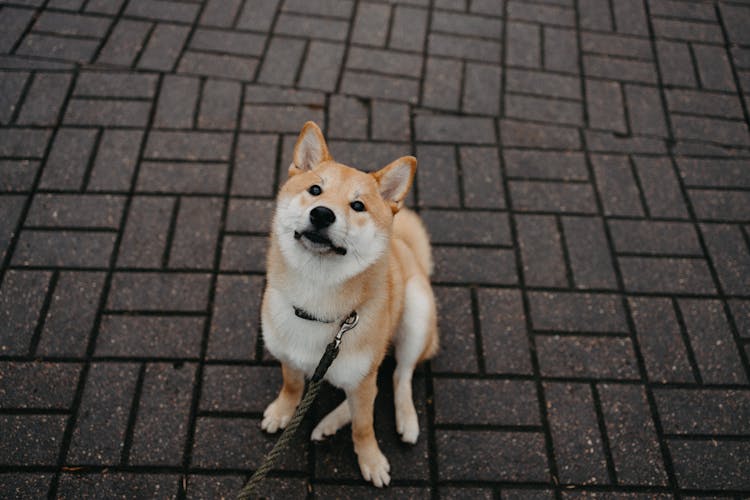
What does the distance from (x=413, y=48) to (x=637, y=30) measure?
170 centimetres

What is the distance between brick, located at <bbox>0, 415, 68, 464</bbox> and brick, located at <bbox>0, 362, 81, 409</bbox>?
0.06 m

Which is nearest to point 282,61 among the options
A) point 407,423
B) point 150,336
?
point 150,336

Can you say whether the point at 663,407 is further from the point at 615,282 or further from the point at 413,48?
the point at 413,48

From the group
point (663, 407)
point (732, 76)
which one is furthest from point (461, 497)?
point (732, 76)

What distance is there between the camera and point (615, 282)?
3027 mm

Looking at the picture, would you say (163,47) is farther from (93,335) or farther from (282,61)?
(93,335)

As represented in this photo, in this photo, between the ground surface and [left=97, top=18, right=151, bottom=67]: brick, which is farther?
[left=97, top=18, right=151, bottom=67]: brick

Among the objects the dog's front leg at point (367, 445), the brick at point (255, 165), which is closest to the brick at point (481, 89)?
the brick at point (255, 165)

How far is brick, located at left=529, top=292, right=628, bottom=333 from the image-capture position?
2.87 metres

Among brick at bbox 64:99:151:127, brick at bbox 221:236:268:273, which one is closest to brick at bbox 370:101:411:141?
brick at bbox 221:236:268:273

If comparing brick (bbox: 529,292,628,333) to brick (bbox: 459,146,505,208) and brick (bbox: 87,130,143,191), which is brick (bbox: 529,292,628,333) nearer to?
brick (bbox: 459,146,505,208)

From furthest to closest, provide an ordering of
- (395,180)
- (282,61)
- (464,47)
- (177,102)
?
(464,47) → (282,61) → (177,102) → (395,180)

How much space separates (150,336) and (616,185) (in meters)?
2.72

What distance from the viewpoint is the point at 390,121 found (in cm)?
357
